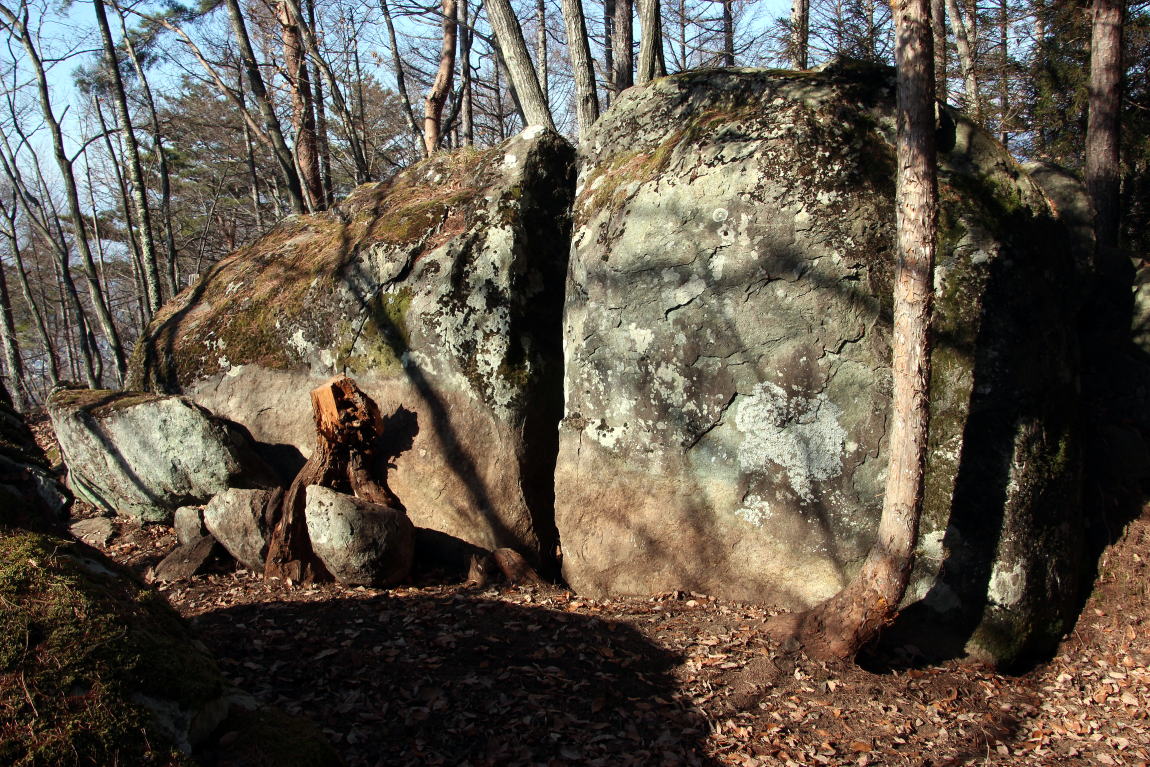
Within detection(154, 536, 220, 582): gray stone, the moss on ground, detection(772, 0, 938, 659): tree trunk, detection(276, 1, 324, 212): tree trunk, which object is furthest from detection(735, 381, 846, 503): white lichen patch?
detection(276, 1, 324, 212): tree trunk

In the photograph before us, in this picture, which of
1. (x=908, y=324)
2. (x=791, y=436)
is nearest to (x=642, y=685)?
(x=791, y=436)

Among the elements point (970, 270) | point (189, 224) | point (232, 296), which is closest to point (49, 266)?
point (189, 224)

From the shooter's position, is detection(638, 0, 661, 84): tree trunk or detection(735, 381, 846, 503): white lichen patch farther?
detection(638, 0, 661, 84): tree trunk

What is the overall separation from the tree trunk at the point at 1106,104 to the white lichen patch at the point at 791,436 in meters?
5.48

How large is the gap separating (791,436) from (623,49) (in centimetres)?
557

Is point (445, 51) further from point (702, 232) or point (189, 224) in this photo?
point (189, 224)

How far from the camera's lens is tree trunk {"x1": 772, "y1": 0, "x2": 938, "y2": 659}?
405 cm

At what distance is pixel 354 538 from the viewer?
5.33m

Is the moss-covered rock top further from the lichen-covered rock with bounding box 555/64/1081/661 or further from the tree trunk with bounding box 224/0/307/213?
the tree trunk with bounding box 224/0/307/213

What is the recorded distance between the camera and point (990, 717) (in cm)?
419

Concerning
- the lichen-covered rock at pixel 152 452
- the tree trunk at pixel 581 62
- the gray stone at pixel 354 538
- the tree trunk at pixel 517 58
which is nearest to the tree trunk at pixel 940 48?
the tree trunk at pixel 581 62

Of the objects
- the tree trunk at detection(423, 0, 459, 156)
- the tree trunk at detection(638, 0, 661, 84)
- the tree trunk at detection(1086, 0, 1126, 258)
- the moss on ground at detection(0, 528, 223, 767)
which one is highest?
the tree trunk at detection(423, 0, 459, 156)

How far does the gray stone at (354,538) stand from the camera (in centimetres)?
533

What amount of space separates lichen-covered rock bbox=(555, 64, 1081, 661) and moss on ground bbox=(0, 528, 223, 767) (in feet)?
10.8
